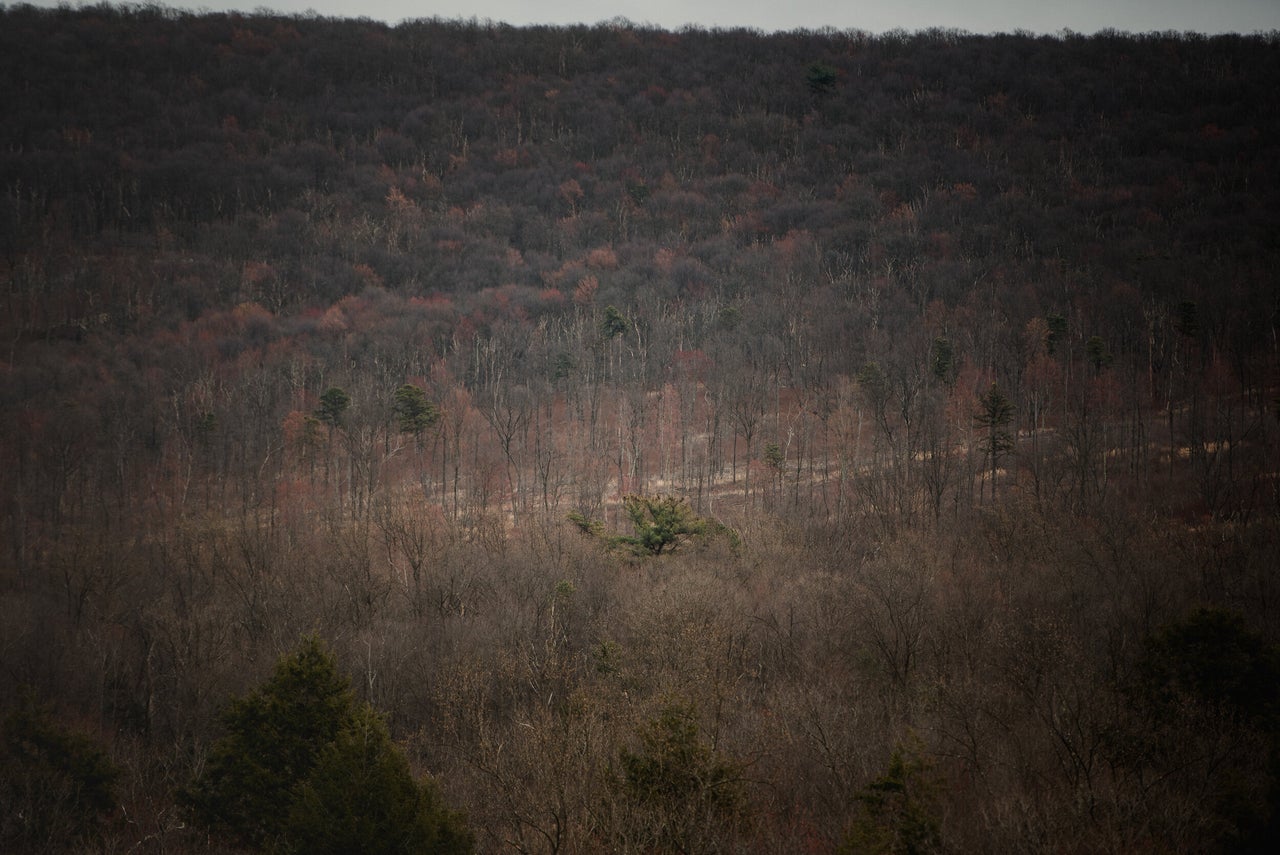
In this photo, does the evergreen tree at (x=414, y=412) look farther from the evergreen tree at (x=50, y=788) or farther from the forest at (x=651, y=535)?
the evergreen tree at (x=50, y=788)

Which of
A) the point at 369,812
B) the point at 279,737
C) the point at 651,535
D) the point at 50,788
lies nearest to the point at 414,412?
the point at 651,535

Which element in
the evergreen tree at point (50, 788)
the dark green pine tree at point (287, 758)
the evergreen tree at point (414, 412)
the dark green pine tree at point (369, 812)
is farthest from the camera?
the evergreen tree at point (414, 412)

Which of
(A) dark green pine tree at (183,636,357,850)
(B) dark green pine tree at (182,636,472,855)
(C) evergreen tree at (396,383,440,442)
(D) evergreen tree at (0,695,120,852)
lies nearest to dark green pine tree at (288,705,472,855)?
(B) dark green pine tree at (182,636,472,855)

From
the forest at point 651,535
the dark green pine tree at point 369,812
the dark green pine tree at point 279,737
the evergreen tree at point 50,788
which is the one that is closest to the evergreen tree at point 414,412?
the forest at point 651,535

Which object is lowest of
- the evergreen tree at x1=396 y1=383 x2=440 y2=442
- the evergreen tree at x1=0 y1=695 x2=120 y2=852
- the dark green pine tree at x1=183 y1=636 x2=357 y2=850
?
the evergreen tree at x1=0 y1=695 x2=120 y2=852

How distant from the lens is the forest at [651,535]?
60.4 feet

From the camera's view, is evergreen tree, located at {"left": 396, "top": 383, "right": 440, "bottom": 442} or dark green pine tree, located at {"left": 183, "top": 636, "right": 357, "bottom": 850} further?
evergreen tree, located at {"left": 396, "top": 383, "right": 440, "bottom": 442}

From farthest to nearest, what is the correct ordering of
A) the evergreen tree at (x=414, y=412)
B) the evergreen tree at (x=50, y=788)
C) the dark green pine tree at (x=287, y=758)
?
the evergreen tree at (x=414, y=412) → the evergreen tree at (x=50, y=788) → the dark green pine tree at (x=287, y=758)

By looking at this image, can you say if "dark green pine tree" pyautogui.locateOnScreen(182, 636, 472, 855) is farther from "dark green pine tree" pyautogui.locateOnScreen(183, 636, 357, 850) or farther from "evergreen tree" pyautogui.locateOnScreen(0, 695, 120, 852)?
"evergreen tree" pyautogui.locateOnScreen(0, 695, 120, 852)

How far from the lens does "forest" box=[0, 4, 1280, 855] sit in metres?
18.4

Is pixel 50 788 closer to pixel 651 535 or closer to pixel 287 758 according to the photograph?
pixel 287 758

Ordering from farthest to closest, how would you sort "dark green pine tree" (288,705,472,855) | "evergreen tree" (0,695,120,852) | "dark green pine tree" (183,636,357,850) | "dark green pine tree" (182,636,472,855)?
"evergreen tree" (0,695,120,852)
"dark green pine tree" (183,636,357,850)
"dark green pine tree" (182,636,472,855)
"dark green pine tree" (288,705,472,855)

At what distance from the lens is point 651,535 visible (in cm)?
3500

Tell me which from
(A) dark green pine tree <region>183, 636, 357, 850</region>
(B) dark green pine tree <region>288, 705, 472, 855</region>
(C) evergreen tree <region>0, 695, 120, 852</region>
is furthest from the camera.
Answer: (C) evergreen tree <region>0, 695, 120, 852</region>
